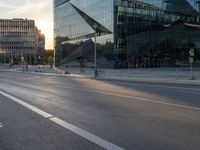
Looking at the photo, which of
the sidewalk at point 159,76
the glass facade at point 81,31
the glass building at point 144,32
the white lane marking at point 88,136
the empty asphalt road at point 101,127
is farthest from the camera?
the glass facade at point 81,31

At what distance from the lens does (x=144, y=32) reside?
79188 mm

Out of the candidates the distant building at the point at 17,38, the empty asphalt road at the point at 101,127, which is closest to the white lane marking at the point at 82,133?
the empty asphalt road at the point at 101,127

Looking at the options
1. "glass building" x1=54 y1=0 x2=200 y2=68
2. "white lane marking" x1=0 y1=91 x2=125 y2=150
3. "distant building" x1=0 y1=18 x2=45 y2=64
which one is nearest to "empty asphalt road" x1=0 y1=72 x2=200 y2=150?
"white lane marking" x1=0 y1=91 x2=125 y2=150

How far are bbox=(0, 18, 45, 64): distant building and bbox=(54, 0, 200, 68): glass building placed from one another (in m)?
89.4

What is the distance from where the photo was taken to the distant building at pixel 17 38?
564 feet

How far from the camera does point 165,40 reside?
8056 centimetres

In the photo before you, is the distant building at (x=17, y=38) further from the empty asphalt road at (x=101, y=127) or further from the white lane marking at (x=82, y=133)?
the white lane marking at (x=82, y=133)

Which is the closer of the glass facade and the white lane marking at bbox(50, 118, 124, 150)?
the white lane marking at bbox(50, 118, 124, 150)

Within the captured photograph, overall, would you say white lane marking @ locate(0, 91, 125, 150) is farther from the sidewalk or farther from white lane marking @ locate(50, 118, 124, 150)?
the sidewalk

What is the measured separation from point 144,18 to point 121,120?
69.7m

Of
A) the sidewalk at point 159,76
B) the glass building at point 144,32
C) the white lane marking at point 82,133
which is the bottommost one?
the sidewalk at point 159,76

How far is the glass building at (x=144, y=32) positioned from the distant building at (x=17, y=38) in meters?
89.4

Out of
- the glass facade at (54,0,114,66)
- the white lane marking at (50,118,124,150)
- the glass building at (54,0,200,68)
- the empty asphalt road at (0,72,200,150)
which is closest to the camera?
the white lane marking at (50,118,124,150)

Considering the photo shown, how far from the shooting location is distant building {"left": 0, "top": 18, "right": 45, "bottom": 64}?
564 feet
